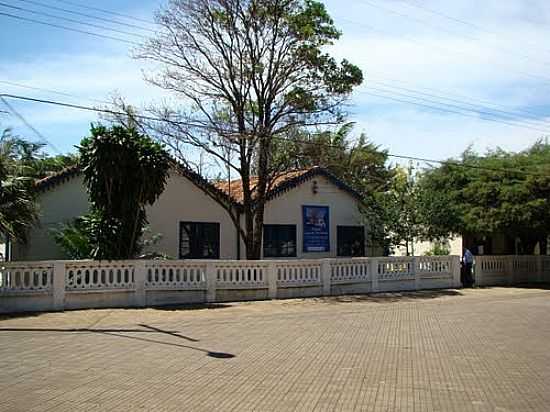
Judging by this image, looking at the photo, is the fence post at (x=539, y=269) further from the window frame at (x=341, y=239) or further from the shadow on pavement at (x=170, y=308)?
the shadow on pavement at (x=170, y=308)

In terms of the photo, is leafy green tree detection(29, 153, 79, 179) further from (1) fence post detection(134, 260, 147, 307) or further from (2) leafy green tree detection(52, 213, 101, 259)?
(1) fence post detection(134, 260, 147, 307)

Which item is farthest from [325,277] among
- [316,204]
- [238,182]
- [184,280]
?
[238,182]

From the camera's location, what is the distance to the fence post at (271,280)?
1980 cm

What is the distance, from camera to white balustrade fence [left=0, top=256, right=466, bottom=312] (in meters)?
16.0

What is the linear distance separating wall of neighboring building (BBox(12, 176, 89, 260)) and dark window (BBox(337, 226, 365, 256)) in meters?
12.3

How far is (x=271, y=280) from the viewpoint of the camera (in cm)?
1986

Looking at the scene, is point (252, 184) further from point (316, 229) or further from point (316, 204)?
point (316, 229)

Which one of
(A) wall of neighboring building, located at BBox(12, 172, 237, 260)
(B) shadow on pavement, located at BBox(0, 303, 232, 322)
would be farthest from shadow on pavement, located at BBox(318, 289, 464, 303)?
(A) wall of neighboring building, located at BBox(12, 172, 237, 260)

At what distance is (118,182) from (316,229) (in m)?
13.4

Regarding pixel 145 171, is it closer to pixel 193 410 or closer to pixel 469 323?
pixel 469 323

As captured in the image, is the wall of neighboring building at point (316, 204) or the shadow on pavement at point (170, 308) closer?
the shadow on pavement at point (170, 308)

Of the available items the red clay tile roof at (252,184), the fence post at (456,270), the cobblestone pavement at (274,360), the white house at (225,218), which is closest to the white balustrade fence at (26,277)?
the cobblestone pavement at (274,360)

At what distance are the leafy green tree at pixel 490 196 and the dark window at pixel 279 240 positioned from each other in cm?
604

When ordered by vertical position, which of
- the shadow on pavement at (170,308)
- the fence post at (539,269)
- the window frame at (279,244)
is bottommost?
the shadow on pavement at (170,308)
